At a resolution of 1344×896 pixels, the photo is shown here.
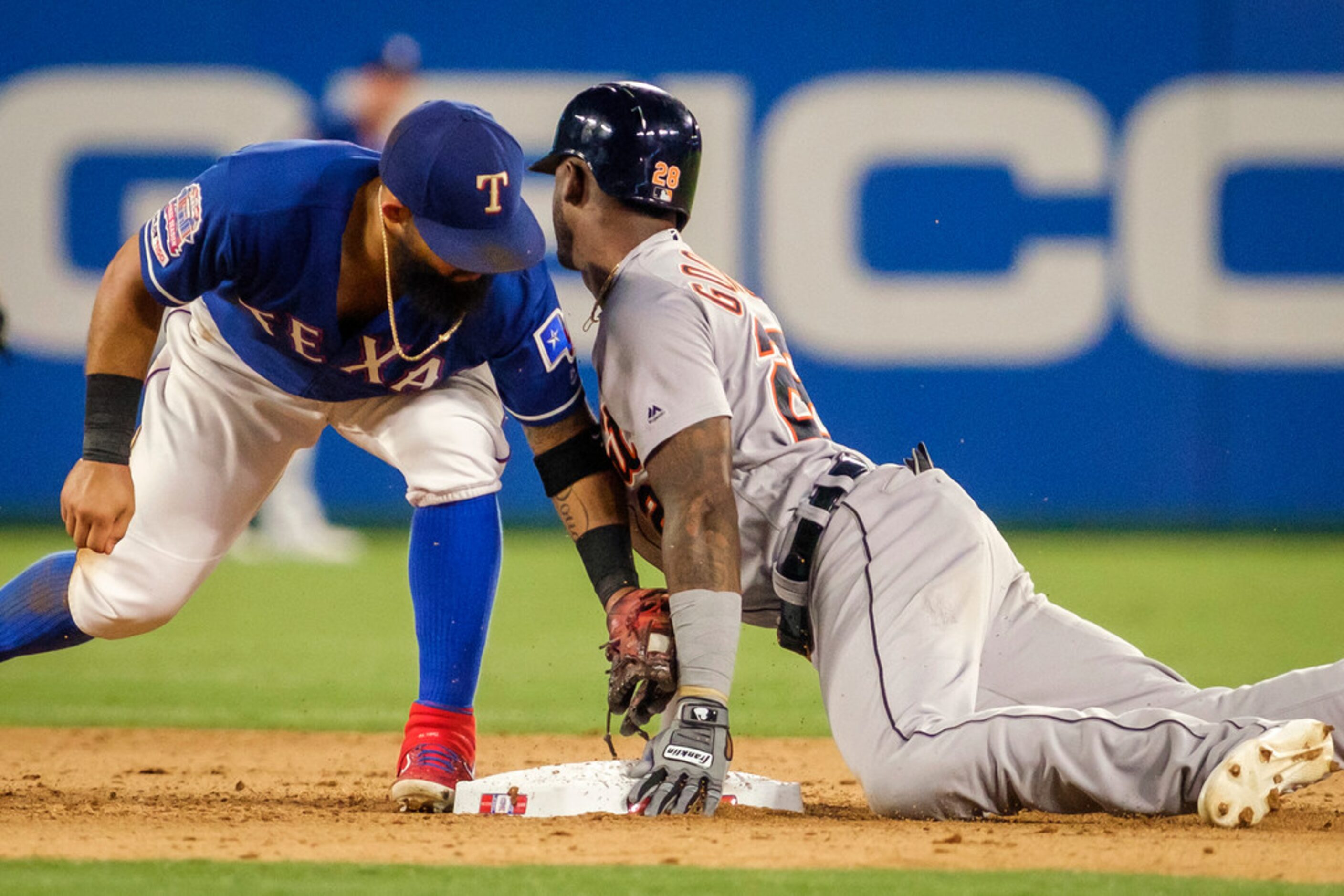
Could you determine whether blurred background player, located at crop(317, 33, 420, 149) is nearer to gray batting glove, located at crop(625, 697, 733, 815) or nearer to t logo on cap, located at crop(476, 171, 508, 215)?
t logo on cap, located at crop(476, 171, 508, 215)

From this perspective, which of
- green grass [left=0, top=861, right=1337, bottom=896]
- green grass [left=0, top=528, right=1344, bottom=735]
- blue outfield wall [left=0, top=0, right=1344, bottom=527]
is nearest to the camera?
green grass [left=0, top=861, right=1337, bottom=896]

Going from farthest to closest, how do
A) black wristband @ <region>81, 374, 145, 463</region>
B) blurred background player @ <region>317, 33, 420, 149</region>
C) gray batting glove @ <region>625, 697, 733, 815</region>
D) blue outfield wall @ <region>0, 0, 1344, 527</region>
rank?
blue outfield wall @ <region>0, 0, 1344, 527</region> < blurred background player @ <region>317, 33, 420, 149</region> < black wristband @ <region>81, 374, 145, 463</region> < gray batting glove @ <region>625, 697, 733, 815</region>

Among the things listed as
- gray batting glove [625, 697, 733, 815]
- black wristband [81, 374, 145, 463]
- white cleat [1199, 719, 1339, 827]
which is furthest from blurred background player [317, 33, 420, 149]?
white cleat [1199, 719, 1339, 827]

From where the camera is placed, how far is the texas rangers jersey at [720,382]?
346 centimetres

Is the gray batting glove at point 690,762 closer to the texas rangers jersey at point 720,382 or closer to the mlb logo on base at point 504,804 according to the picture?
the mlb logo on base at point 504,804

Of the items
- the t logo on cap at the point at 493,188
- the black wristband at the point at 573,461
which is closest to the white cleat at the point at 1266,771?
the black wristband at the point at 573,461

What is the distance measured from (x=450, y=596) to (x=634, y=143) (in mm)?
1162

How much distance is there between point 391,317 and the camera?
356cm

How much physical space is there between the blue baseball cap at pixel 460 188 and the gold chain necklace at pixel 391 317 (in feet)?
0.33

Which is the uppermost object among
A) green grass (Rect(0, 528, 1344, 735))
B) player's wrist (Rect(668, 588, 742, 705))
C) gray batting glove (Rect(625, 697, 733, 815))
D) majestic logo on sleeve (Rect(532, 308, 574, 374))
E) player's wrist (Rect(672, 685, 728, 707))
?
majestic logo on sleeve (Rect(532, 308, 574, 374))

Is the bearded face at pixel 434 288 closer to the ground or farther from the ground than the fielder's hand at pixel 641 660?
farther from the ground

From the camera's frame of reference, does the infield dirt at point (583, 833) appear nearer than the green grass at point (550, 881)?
No

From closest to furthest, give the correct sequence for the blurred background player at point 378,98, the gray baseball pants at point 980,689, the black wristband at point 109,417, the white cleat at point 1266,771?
the white cleat at point 1266,771, the gray baseball pants at point 980,689, the black wristband at point 109,417, the blurred background player at point 378,98

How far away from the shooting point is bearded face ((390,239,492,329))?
138 inches
